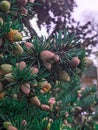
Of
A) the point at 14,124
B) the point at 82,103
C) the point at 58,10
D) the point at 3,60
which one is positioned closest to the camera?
the point at 14,124

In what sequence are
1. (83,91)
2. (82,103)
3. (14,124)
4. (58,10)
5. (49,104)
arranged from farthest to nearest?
(58,10) < (83,91) < (82,103) < (49,104) < (14,124)

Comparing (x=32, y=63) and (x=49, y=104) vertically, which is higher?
(x=32, y=63)

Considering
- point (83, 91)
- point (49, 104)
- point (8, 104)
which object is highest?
point (8, 104)

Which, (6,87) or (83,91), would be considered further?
(83,91)

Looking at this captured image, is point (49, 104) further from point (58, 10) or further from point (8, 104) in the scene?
point (58, 10)

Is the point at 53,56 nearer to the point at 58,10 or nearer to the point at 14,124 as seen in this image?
the point at 14,124

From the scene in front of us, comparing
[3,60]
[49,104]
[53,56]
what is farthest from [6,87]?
[49,104]

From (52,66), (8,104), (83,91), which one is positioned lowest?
(83,91)

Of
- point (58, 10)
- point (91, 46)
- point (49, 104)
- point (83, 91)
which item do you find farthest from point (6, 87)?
point (91, 46)

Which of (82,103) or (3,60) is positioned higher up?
(3,60)
